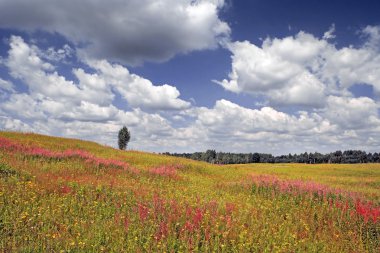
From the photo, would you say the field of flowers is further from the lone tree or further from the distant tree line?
the distant tree line

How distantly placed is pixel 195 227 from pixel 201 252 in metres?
1.28

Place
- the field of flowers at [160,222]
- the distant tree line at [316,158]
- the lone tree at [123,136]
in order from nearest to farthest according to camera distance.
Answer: the field of flowers at [160,222], the lone tree at [123,136], the distant tree line at [316,158]

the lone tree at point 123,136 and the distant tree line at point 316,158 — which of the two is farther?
the distant tree line at point 316,158

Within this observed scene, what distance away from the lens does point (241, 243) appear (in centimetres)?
839

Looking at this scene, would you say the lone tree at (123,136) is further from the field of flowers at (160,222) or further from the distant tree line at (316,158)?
the distant tree line at (316,158)

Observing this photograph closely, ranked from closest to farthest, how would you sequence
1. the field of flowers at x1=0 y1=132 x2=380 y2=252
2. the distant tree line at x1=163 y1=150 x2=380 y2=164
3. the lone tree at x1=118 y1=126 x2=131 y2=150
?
1. the field of flowers at x1=0 y1=132 x2=380 y2=252
2. the lone tree at x1=118 y1=126 x2=131 y2=150
3. the distant tree line at x1=163 y1=150 x2=380 y2=164

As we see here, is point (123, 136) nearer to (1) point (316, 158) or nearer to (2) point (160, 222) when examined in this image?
(2) point (160, 222)

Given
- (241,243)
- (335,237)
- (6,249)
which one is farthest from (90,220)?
(335,237)

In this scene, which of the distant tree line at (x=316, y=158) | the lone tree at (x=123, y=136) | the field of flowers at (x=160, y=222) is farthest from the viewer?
the distant tree line at (x=316, y=158)

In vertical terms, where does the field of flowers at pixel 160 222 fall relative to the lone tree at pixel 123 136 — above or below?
below

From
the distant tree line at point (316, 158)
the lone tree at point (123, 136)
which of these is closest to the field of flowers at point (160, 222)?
the lone tree at point (123, 136)

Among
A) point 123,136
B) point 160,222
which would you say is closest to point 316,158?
point 123,136

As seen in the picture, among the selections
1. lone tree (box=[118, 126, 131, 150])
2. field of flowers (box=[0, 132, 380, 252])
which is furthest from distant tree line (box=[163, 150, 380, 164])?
field of flowers (box=[0, 132, 380, 252])

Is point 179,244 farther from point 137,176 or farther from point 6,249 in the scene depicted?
point 137,176
